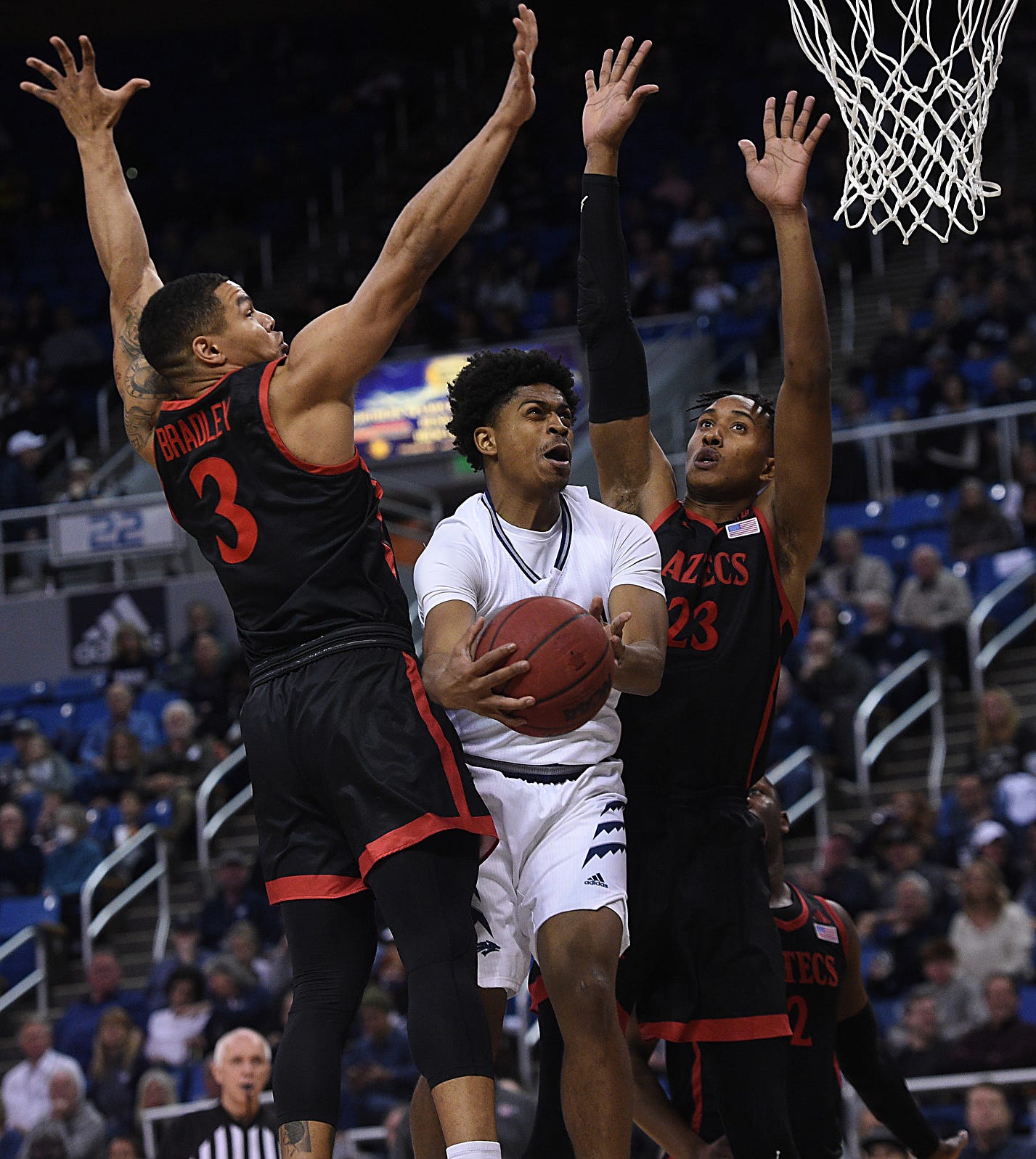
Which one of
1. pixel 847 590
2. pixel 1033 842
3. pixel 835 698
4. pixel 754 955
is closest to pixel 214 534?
pixel 754 955

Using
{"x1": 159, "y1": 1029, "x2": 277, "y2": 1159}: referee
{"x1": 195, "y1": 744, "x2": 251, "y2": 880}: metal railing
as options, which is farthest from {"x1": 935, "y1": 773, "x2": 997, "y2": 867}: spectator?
{"x1": 195, "y1": 744, "x2": 251, "y2": 880}: metal railing

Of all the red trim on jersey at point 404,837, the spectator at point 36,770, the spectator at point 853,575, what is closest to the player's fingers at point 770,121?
the red trim on jersey at point 404,837

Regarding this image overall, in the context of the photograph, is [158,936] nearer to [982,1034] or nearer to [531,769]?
[982,1034]

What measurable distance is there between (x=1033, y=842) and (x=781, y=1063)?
5218mm

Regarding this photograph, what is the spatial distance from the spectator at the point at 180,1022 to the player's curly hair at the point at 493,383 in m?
6.61

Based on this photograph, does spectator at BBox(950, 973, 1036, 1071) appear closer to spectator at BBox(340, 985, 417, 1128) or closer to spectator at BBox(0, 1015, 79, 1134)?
spectator at BBox(340, 985, 417, 1128)

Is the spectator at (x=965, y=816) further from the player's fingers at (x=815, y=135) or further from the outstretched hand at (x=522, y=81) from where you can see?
the outstretched hand at (x=522, y=81)

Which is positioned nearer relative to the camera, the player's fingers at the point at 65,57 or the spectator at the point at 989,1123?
the player's fingers at the point at 65,57

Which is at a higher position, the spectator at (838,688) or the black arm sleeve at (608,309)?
the black arm sleeve at (608,309)

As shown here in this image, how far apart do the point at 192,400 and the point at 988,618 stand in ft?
28.8

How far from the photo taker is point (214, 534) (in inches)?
163

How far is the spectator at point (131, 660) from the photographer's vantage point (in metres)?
14.4

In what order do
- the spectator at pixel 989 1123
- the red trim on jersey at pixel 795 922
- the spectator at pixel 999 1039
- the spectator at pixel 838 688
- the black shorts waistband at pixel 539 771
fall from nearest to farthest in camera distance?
the black shorts waistband at pixel 539 771
the red trim on jersey at pixel 795 922
the spectator at pixel 989 1123
the spectator at pixel 999 1039
the spectator at pixel 838 688

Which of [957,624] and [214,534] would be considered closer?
[214,534]
